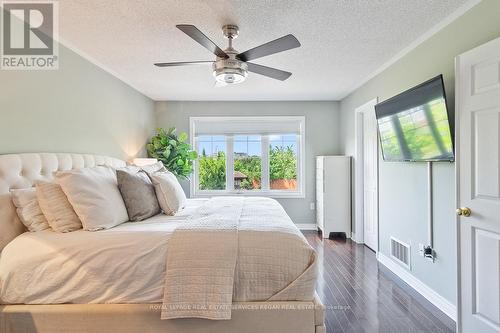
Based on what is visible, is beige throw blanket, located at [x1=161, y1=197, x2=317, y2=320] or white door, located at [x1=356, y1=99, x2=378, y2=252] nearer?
beige throw blanket, located at [x1=161, y1=197, x2=317, y2=320]

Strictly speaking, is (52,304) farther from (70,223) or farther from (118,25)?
(118,25)

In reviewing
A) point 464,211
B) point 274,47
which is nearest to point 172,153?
point 274,47

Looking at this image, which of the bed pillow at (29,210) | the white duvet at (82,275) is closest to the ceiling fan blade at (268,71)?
the white duvet at (82,275)

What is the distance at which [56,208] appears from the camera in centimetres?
193

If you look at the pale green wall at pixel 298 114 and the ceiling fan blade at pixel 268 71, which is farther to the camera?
the pale green wall at pixel 298 114

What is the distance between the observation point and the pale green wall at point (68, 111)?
217 centimetres

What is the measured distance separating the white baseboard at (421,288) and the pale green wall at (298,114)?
194 centimetres

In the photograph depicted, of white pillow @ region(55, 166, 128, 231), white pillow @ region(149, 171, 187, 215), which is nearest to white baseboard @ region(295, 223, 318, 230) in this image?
white pillow @ region(149, 171, 187, 215)

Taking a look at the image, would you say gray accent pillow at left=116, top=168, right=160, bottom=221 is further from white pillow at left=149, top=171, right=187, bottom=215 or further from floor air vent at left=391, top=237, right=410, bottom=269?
floor air vent at left=391, top=237, right=410, bottom=269

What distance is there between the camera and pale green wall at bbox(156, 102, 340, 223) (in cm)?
520

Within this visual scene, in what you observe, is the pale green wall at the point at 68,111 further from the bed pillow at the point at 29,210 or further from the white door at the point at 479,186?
the white door at the point at 479,186

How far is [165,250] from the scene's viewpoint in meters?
1.72

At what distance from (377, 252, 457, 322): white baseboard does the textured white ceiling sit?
7.81ft

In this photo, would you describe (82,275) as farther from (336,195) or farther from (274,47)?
(336,195)
